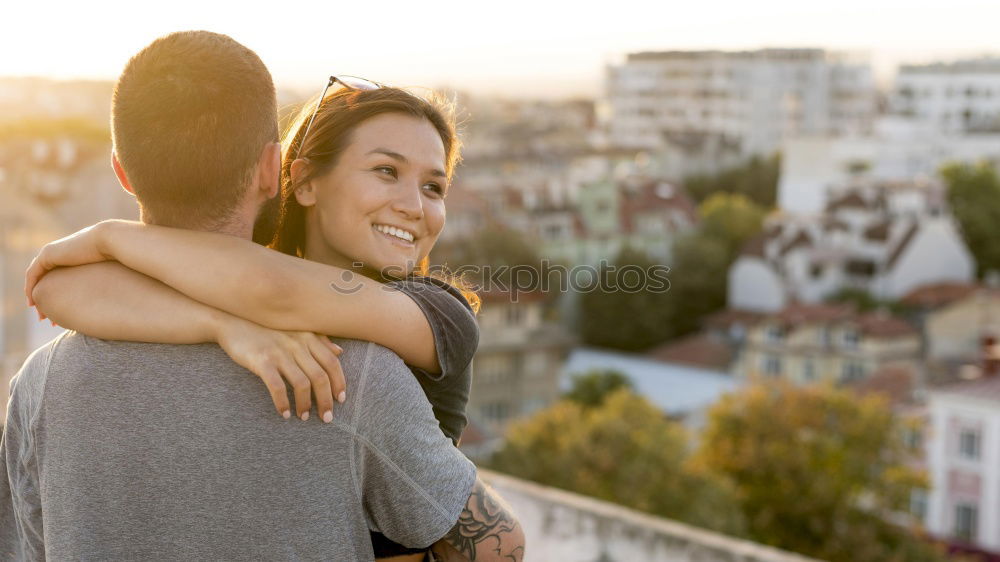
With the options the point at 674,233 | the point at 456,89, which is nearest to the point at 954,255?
the point at 674,233

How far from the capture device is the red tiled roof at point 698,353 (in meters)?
32.5

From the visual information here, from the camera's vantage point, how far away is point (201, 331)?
1.49 meters

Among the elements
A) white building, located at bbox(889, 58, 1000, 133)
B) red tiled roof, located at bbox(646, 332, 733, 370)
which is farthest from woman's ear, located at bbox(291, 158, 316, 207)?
white building, located at bbox(889, 58, 1000, 133)

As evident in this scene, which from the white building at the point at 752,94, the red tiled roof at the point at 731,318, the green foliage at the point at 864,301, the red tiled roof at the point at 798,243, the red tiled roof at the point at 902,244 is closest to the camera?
the red tiled roof at the point at 731,318

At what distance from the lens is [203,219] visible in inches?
61.7

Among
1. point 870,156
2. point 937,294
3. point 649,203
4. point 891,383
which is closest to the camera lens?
point 891,383

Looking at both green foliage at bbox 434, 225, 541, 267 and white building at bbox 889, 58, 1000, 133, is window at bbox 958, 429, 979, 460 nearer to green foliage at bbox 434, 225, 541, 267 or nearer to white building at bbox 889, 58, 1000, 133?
green foliage at bbox 434, 225, 541, 267

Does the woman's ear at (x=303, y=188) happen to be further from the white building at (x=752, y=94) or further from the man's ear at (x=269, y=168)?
the white building at (x=752, y=94)

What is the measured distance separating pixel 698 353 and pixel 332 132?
3176cm

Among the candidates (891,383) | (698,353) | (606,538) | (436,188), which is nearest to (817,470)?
(891,383)

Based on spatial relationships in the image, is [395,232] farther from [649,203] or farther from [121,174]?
[649,203]

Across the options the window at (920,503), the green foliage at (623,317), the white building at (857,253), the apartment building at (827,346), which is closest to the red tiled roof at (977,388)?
the window at (920,503)

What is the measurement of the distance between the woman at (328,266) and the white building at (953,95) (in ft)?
182

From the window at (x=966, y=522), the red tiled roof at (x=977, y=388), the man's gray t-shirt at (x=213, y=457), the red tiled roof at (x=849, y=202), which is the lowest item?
the window at (x=966, y=522)
